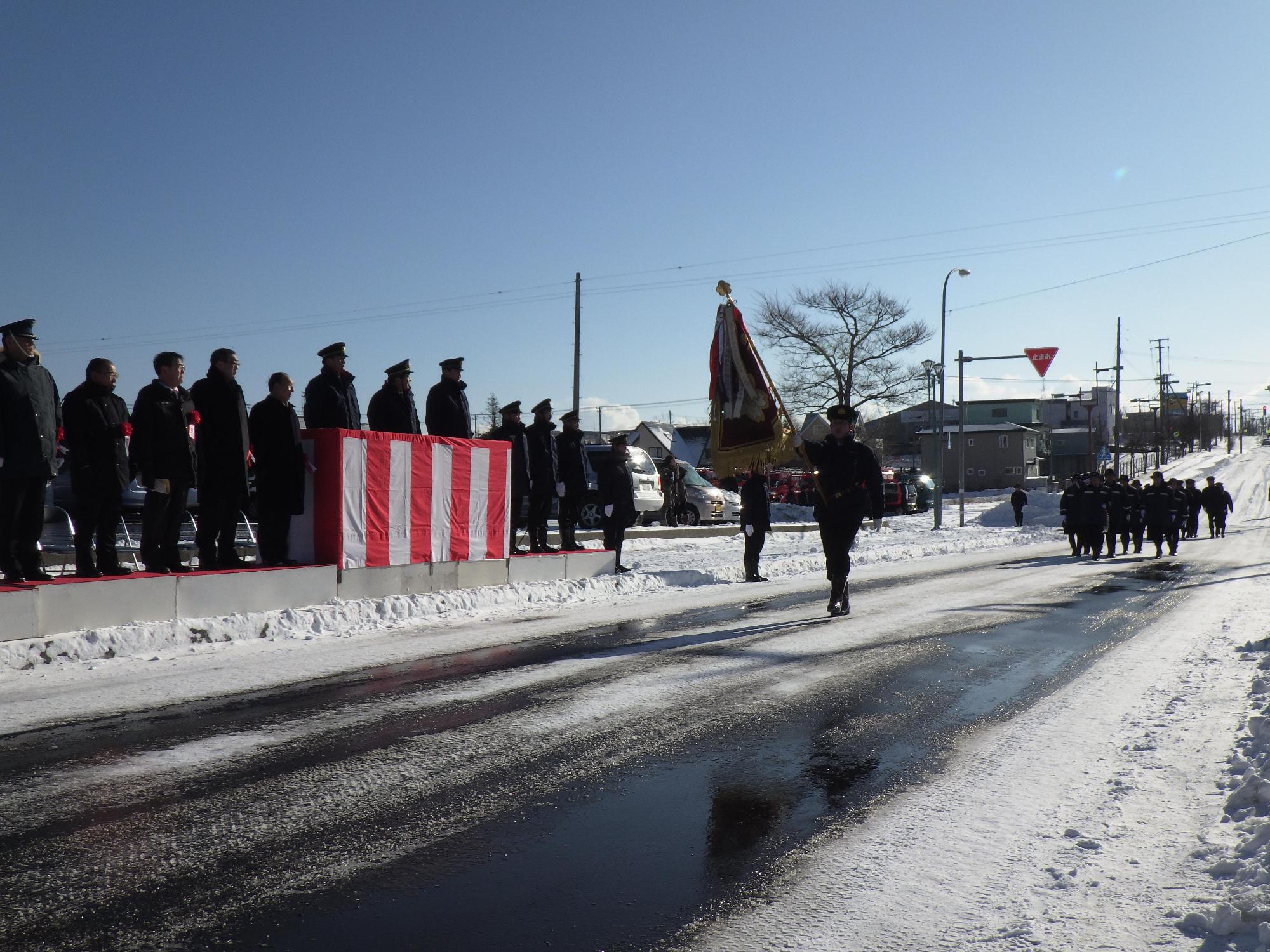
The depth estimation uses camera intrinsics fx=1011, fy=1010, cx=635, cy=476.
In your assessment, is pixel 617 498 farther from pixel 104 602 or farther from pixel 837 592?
pixel 104 602

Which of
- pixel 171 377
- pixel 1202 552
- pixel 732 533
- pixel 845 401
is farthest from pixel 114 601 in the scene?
pixel 845 401

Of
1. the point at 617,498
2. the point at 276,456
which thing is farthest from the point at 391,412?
the point at 617,498

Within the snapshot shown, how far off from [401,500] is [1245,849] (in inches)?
329

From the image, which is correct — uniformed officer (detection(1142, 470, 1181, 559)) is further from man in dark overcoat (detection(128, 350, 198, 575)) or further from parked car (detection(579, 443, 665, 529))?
man in dark overcoat (detection(128, 350, 198, 575))

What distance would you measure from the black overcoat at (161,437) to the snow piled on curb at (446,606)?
125 cm

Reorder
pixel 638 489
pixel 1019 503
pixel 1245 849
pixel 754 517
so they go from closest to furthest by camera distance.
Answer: pixel 1245 849
pixel 754 517
pixel 638 489
pixel 1019 503

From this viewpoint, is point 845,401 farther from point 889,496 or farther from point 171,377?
point 171,377

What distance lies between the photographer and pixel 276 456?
9422 mm

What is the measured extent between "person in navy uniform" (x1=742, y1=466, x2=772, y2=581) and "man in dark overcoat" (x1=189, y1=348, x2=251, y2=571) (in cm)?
719

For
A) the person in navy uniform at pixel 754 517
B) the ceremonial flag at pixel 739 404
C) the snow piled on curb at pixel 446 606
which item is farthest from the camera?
the person in navy uniform at pixel 754 517

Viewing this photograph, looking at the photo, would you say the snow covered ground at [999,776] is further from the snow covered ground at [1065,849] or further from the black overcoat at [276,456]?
the black overcoat at [276,456]

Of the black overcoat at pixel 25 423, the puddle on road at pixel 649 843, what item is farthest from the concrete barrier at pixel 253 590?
the puddle on road at pixel 649 843

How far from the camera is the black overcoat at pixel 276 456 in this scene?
9336mm

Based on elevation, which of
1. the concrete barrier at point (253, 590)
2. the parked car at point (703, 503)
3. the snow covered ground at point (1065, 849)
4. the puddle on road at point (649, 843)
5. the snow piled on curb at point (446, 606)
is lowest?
the snow covered ground at point (1065, 849)
